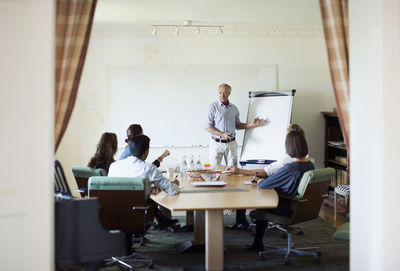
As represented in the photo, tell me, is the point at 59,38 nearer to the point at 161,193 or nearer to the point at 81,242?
the point at 81,242

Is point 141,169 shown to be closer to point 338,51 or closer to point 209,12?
point 338,51

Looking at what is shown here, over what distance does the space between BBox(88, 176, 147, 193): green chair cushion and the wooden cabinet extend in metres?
4.25

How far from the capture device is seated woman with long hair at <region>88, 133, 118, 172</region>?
197 inches

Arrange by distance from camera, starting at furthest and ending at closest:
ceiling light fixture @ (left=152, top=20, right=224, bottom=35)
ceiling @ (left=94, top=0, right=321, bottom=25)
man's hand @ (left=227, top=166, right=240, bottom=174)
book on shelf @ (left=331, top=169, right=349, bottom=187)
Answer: ceiling light fixture @ (left=152, top=20, right=224, bottom=35) → book on shelf @ (left=331, top=169, right=349, bottom=187) → ceiling @ (left=94, top=0, right=321, bottom=25) → man's hand @ (left=227, top=166, right=240, bottom=174)

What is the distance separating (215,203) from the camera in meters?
3.67

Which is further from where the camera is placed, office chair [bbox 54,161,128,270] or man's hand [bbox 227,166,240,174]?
man's hand [bbox 227,166,240,174]

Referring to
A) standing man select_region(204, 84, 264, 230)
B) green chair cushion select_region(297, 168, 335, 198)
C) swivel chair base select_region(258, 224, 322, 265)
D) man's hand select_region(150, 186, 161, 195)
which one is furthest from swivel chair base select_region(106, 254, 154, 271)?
standing man select_region(204, 84, 264, 230)

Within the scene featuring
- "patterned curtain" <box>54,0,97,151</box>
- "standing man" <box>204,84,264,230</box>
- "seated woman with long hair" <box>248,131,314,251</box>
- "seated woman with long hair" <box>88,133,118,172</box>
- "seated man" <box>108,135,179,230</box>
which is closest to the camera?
"patterned curtain" <box>54,0,97,151</box>

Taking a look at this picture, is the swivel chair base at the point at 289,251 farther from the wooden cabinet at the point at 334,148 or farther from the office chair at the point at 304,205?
the wooden cabinet at the point at 334,148

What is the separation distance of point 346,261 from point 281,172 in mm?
1066
